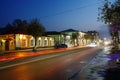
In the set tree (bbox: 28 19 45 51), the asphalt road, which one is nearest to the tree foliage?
the asphalt road

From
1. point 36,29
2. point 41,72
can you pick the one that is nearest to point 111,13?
point 41,72

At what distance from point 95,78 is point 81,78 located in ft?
2.45

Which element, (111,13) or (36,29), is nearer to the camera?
(111,13)

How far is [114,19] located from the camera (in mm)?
26562

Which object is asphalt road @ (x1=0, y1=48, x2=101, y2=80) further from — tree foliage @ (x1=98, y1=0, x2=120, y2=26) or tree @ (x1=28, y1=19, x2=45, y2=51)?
tree @ (x1=28, y1=19, x2=45, y2=51)

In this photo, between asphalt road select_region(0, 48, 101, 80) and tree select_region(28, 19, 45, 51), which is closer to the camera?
asphalt road select_region(0, 48, 101, 80)

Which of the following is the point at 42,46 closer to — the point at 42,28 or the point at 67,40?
the point at 42,28

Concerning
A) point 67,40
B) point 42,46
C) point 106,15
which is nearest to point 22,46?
point 42,46

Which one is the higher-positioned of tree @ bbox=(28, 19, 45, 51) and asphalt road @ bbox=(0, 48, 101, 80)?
tree @ bbox=(28, 19, 45, 51)

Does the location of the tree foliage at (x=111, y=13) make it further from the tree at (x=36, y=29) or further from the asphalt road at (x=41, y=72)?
the tree at (x=36, y=29)

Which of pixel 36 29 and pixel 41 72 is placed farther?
pixel 36 29

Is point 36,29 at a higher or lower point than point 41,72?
higher

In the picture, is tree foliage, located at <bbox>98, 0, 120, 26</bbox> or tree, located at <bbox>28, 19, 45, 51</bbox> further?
tree, located at <bbox>28, 19, 45, 51</bbox>

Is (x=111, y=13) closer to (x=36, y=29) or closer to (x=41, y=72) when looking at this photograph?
(x=41, y=72)
